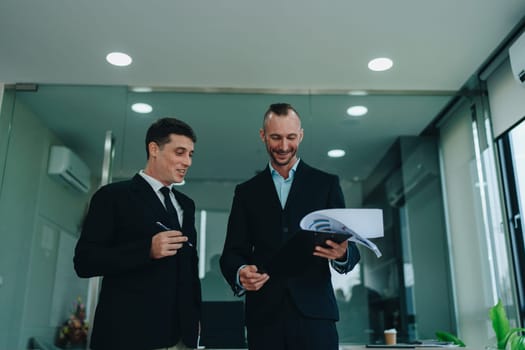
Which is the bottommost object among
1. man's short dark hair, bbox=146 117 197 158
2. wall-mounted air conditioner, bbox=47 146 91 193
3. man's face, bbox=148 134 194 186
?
man's face, bbox=148 134 194 186

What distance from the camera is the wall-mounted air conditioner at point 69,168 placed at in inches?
129

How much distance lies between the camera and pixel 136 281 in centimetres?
151

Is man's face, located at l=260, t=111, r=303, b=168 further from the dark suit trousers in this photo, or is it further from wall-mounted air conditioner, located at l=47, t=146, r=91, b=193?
wall-mounted air conditioner, located at l=47, t=146, r=91, b=193

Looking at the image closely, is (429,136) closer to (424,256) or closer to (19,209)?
(424,256)

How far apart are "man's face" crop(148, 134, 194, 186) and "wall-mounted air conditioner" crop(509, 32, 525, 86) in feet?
6.36

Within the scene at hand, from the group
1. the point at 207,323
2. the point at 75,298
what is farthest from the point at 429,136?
the point at 75,298

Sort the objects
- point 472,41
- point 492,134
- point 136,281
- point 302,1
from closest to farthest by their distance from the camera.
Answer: point 136,281 < point 302,1 < point 472,41 < point 492,134

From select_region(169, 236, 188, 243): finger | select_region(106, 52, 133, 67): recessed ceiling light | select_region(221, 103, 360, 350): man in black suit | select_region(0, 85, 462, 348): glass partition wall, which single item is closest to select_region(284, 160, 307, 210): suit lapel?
select_region(221, 103, 360, 350): man in black suit

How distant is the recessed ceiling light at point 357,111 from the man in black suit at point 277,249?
1.87 meters

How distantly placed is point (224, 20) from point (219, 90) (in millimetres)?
790

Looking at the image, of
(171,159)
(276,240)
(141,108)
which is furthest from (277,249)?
(141,108)

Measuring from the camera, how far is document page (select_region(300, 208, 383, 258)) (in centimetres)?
130

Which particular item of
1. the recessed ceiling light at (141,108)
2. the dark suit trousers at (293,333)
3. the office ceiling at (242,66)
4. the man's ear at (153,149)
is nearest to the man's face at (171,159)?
the man's ear at (153,149)

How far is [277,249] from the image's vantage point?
149cm
